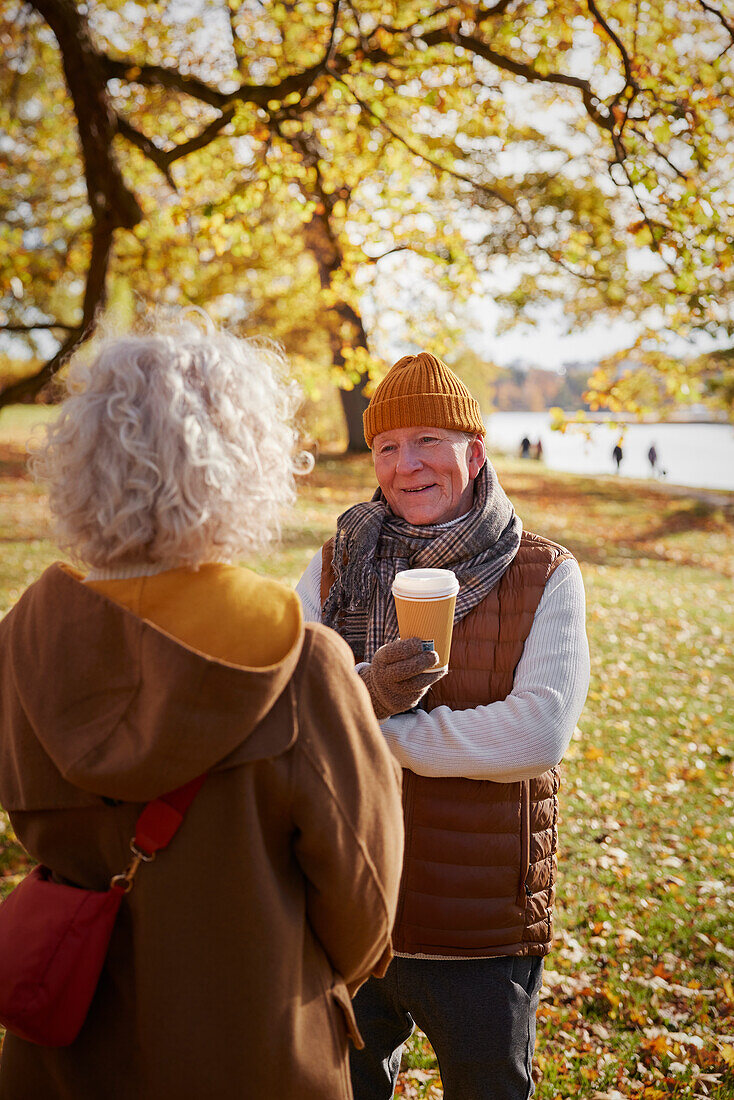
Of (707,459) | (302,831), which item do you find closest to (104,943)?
(302,831)

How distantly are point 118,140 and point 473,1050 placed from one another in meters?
10.6

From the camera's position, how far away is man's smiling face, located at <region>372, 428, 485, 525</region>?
2.42m

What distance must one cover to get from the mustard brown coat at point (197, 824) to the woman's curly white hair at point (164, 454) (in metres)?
0.12

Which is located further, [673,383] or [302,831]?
[673,383]

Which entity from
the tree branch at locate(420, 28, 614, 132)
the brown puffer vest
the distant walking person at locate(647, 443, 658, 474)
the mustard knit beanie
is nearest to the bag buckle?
the brown puffer vest

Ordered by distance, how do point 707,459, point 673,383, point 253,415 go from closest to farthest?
point 253,415, point 673,383, point 707,459

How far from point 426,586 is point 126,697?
796 millimetres

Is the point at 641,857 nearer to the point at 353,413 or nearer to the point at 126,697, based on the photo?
the point at 126,697

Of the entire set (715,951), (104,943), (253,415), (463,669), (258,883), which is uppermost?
(253,415)

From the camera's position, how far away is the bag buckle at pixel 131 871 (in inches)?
54.7

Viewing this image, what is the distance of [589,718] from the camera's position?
770 cm

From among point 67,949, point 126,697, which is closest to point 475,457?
point 126,697

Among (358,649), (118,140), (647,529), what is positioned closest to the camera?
(358,649)

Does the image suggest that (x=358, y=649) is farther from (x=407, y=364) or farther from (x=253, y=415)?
(x=253, y=415)
